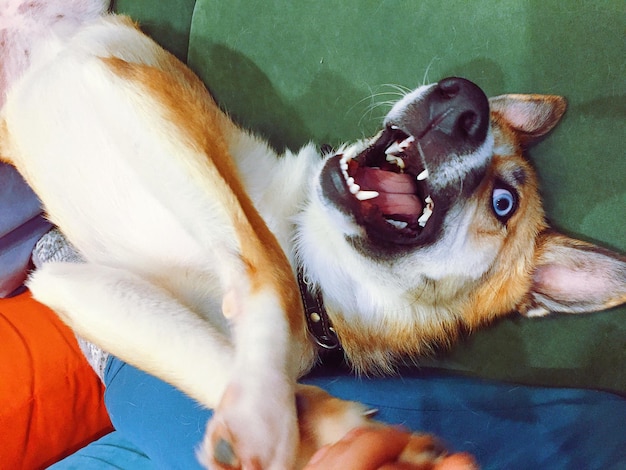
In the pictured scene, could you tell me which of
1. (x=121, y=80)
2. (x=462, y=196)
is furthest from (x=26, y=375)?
(x=462, y=196)

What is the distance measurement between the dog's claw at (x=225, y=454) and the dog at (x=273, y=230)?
89mm

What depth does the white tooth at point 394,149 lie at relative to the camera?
1257 mm

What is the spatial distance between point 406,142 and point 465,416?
0.63 metres

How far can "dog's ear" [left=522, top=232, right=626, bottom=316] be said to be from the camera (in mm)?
1223

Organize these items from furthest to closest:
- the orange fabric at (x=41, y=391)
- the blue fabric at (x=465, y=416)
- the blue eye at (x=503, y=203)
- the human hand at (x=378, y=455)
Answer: the orange fabric at (x=41, y=391)
the blue eye at (x=503, y=203)
the blue fabric at (x=465, y=416)
the human hand at (x=378, y=455)

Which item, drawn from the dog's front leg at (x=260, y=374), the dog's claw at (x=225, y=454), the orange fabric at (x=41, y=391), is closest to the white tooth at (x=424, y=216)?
the dog's front leg at (x=260, y=374)

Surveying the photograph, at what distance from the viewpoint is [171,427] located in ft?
3.77

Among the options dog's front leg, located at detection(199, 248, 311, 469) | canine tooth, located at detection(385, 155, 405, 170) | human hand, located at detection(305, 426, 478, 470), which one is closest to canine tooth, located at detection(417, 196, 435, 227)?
canine tooth, located at detection(385, 155, 405, 170)

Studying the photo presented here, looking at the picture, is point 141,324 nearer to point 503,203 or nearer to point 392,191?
→ point 392,191

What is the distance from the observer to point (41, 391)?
5.42ft

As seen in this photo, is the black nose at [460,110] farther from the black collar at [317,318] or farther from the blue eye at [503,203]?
the black collar at [317,318]

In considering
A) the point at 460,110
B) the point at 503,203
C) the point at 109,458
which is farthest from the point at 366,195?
the point at 109,458

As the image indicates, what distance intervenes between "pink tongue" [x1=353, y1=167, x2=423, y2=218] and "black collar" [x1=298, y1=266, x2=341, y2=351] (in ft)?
1.08

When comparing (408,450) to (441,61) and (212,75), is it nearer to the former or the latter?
(441,61)
